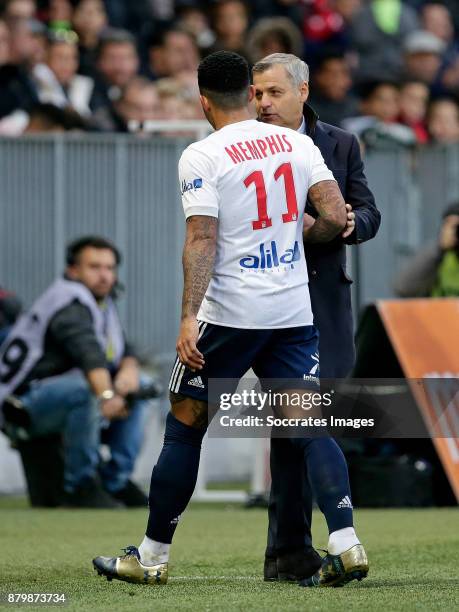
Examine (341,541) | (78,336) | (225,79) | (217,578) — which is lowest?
(78,336)

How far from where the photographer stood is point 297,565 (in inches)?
243

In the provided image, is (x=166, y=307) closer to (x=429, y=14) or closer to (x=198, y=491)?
(x=198, y=491)

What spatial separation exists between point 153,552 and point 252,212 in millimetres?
1348

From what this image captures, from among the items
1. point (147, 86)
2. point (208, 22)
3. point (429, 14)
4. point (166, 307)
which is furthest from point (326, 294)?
point (429, 14)

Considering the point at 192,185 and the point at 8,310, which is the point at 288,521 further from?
the point at 8,310

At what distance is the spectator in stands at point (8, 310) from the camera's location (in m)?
11.7

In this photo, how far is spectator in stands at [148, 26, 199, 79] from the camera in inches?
594

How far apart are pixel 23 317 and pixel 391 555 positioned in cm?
451

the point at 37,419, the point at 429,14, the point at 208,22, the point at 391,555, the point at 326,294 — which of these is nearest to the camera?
the point at 326,294

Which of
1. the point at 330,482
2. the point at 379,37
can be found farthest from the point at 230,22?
the point at 330,482

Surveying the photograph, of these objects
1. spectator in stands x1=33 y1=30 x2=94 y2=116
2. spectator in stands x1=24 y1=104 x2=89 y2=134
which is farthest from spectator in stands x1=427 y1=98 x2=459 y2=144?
spectator in stands x1=24 y1=104 x2=89 y2=134

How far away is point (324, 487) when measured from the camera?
5.72m

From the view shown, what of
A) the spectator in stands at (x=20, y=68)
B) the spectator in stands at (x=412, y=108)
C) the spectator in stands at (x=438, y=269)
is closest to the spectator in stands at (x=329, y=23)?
the spectator in stands at (x=412, y=108)

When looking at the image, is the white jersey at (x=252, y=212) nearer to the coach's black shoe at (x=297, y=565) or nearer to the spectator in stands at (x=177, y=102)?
the coach's black shoe at (x=297, y=565)
